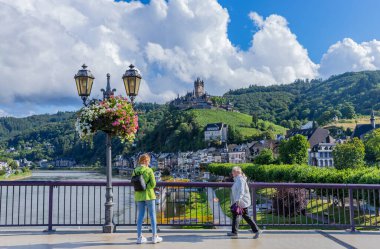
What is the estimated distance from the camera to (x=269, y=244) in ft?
29.3

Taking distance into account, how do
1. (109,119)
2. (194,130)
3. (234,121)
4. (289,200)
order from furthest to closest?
(234,121) → (194,130) → (289,200) → (109,119)

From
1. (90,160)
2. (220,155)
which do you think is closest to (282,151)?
(220,155)

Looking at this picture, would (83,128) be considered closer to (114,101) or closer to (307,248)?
(114,101)

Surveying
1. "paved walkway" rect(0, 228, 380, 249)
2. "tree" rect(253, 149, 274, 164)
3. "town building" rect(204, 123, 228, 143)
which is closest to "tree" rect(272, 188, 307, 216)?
"paved walkway" rect(0, 228, 380, 249)

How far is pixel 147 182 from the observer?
29.4ft

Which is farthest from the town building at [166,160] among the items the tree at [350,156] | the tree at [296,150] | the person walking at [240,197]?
the person walking at [240,197]

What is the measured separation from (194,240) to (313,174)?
1433 inches

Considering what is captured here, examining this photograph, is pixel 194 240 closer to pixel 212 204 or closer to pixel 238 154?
pixel 212 204

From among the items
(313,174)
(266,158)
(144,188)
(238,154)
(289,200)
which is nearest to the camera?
(144,188)

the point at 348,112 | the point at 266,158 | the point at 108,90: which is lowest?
the point at 266,158

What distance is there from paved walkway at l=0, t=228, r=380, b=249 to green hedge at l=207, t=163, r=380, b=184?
22431mm

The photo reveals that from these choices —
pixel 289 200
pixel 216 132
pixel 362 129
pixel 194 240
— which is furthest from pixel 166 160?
pixel 194 240

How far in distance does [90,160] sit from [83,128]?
616 feet

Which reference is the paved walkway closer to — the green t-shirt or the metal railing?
the metal railing
